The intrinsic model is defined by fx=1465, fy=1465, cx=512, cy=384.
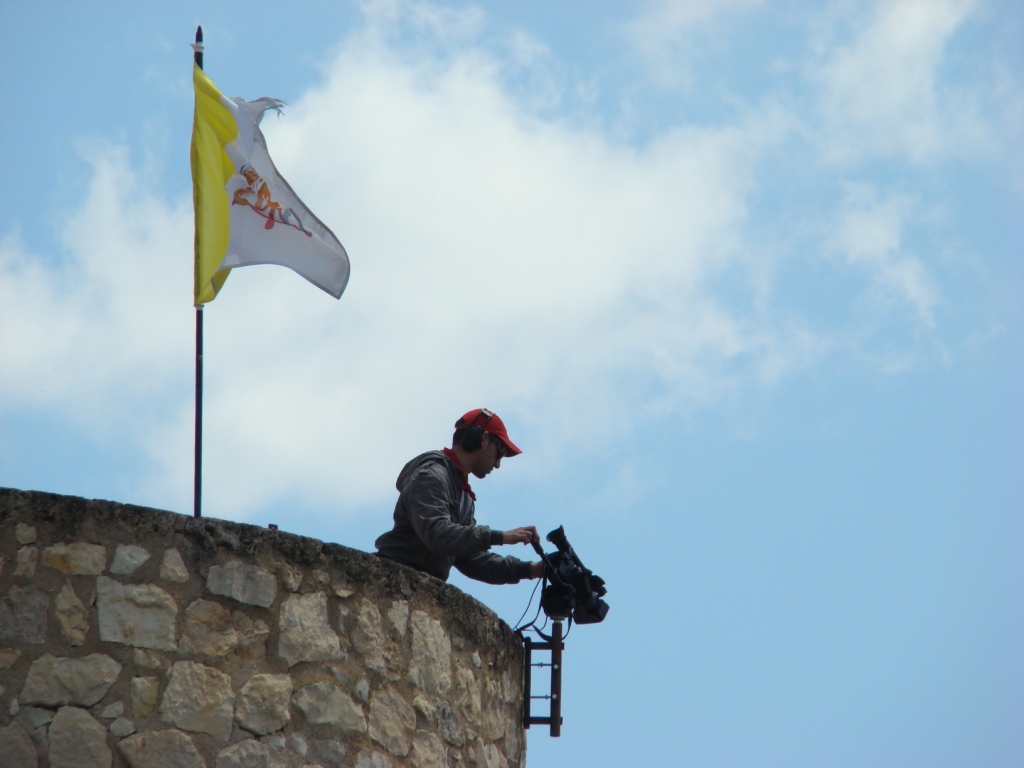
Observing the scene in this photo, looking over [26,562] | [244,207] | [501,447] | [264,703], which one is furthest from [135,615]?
[244,207]

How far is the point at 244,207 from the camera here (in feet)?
26.8

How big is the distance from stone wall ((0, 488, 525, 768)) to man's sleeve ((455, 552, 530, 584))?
3.00 ft

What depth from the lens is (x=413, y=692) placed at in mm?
6148

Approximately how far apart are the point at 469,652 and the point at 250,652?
1.23 m

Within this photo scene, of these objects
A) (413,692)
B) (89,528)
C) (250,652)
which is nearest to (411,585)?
(413,692)

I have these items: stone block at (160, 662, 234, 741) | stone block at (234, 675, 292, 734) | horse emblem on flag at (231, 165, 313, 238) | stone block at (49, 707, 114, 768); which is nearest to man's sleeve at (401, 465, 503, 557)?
stone block at (234, 675, 292, 734)

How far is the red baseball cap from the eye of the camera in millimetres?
7336

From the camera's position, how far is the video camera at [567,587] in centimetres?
711

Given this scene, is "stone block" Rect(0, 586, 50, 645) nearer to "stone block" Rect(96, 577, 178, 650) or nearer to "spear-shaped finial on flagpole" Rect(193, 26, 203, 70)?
"stone block" Rect(96, 577, 178, 650)

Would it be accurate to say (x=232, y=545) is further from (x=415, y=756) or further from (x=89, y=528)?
(x=415, y=756)

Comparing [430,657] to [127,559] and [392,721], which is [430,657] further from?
[127,559]

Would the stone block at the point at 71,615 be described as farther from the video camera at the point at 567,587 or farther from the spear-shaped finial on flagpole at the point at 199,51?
the spear-shaped finial on flagpole at the point at 199,51

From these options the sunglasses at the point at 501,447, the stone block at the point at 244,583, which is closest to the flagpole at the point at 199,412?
the stone block at the point at 244,583

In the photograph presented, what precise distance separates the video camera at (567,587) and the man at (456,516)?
Result: 0.08m
